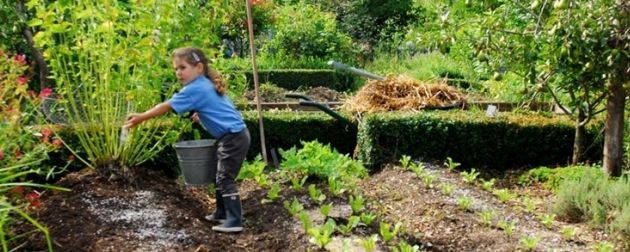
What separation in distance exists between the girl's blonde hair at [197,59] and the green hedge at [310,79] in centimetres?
787

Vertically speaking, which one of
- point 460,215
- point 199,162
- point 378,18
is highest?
point 378,18

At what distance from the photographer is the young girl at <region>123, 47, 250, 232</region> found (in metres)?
4.08

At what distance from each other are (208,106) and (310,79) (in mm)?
8205

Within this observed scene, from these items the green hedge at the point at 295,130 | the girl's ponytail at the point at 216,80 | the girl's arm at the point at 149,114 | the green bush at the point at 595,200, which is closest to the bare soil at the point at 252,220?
the green bush at the point at 595,200

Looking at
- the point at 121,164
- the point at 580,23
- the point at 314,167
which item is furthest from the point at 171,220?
the point at 580,23

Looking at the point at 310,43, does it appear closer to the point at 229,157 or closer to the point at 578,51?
the point at 578,51

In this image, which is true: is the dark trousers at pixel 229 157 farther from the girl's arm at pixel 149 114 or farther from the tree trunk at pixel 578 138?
the tree trunk at pixel 578 138

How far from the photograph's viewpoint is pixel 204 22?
4.99 metres

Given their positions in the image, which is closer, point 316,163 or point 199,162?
point 199,162

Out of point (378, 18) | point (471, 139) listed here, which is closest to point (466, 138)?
point (471, 139)

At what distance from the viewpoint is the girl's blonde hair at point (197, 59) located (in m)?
4.11

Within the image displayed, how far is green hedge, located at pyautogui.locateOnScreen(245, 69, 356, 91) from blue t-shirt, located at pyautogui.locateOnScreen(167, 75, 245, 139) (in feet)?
26.0

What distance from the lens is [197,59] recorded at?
412 centimetres

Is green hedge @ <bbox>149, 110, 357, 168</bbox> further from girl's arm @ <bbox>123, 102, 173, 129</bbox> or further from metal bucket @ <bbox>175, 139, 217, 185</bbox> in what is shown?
girl's arm @ <bbox>123, 102, 173, 129</bbox>
